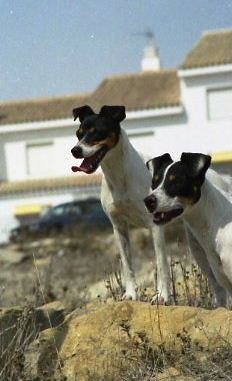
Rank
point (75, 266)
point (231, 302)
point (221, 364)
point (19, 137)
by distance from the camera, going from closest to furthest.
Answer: point (221, 364), point (231, 302), point (75, 266), point (19, 137)

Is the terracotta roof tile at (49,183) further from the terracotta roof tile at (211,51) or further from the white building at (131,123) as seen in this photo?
the terracotta roof tile at (211,51)

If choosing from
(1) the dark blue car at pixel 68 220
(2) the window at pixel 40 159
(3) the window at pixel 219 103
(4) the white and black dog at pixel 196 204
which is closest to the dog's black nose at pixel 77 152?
(4) the white and black dog at pixel 196 204

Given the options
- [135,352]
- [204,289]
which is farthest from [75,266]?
[135,352]

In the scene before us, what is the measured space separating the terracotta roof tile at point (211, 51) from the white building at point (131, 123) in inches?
1.9

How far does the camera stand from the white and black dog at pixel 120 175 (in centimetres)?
1007

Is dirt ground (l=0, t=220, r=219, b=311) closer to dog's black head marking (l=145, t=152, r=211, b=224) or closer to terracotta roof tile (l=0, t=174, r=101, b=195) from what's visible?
dog's black head marking (l=145, t=152, r=211, b=224)

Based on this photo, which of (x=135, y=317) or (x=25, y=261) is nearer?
(x=135, y=317)

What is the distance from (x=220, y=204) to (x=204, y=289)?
3.00 metres

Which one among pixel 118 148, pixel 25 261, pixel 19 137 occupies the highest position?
Answer: pixel 118 148

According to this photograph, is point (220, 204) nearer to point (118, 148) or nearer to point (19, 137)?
point (118, 148)

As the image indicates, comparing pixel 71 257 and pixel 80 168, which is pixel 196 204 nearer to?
pixel 80 168

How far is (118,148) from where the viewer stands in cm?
1056

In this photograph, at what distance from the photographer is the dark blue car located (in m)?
42.3

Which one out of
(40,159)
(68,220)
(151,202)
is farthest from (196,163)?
(40,159)
